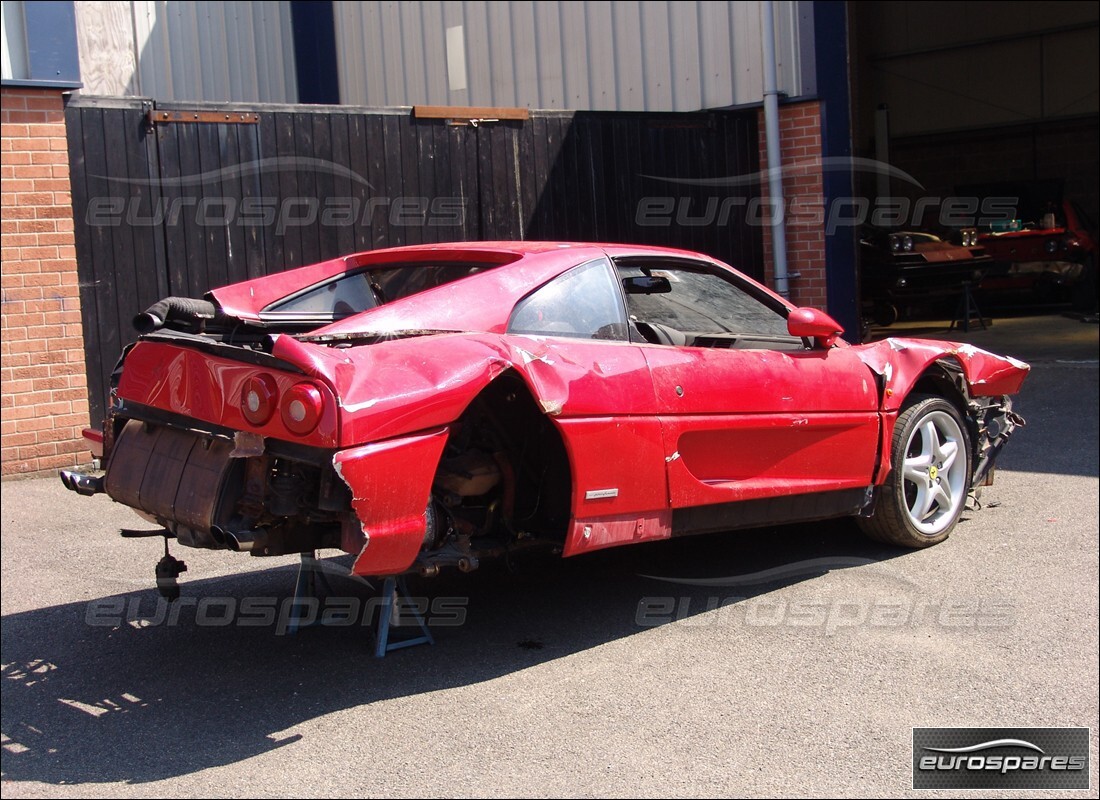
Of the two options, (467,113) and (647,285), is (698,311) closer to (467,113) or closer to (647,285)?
(647,285)

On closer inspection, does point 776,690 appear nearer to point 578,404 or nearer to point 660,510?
point 660,510

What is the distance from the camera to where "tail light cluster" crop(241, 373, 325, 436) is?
378cm

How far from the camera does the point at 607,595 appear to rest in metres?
5.32

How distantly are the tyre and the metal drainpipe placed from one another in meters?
5.20

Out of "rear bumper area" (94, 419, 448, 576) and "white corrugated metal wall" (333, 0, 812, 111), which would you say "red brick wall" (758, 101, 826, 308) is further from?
"rear bumper area" (94, 419, 448, 576)

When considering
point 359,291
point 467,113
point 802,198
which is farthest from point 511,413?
point 802,198

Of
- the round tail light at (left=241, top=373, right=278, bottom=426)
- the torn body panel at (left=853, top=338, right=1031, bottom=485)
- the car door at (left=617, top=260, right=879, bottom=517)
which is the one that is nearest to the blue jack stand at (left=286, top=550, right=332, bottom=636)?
the round tail light at (left=241, top=373, right=278, bottom=426)

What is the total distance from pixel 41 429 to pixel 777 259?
6560 mm

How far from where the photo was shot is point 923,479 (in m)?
5.88

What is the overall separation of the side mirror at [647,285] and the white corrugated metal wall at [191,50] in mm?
10111

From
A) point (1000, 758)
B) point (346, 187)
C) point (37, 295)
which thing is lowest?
point (1000, 758)

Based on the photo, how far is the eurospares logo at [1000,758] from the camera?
3.54m

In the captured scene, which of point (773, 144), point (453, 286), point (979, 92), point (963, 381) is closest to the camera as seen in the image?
point (453, 286)

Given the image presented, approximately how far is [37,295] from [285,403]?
490 centimetres
